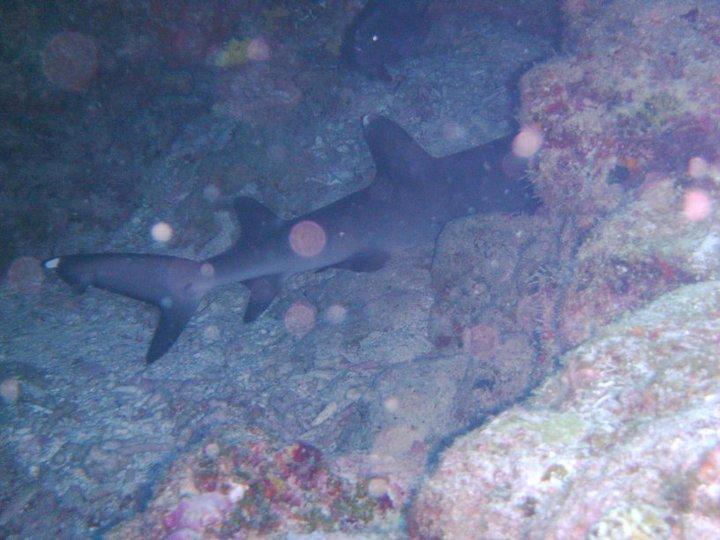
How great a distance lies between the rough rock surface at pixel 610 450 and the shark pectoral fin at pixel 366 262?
3322mm

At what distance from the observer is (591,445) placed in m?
1.80

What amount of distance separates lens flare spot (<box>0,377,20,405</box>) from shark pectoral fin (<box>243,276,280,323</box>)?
93.3 inches

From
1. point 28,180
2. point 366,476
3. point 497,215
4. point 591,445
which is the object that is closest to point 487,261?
point 497,215

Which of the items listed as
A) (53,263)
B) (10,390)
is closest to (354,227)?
(53,263)

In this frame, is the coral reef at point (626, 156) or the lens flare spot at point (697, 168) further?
the lens flare spot at point (697, 168)

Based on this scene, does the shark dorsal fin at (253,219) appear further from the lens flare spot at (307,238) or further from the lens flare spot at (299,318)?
the lens flare spot at (299,318)

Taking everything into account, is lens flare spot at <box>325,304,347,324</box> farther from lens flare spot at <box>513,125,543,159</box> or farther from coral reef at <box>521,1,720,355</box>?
lens flare spot at <box>513,125,543,159</box>

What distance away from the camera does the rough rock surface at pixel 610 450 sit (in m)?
1.37

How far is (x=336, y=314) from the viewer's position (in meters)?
5.64

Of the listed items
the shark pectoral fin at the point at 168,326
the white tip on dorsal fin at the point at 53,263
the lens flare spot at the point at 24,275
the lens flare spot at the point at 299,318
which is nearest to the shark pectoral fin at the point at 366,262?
the lens flare spot at the point at 299,318

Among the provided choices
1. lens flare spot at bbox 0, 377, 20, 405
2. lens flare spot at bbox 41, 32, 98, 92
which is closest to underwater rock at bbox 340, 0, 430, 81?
lens flare spot at bbox 41, 32, 98, 92

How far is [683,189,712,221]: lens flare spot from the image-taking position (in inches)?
129

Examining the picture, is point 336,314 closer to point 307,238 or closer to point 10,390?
point 307,238

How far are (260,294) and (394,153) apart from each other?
92.7 inches
